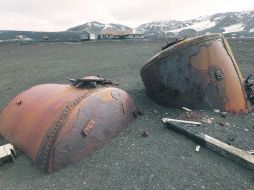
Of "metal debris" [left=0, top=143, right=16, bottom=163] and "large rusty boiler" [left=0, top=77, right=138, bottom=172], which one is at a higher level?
"large rusty boiler" [left=0, top=77, right=138, bottom=172]

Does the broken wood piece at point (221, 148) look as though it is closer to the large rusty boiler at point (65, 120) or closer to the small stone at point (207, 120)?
the small stone at point (207, 120)

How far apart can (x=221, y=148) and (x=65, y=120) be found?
8.69 feet

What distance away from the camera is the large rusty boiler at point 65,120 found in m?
4.80

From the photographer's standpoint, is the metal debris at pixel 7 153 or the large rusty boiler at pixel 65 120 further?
the metal debris at pixel 7 153

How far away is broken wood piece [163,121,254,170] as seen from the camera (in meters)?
4.85

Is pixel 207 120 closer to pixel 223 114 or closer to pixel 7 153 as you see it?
pixel 223 114

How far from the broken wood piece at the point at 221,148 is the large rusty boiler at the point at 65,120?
1.23 m

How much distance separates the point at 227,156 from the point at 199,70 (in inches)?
88.2

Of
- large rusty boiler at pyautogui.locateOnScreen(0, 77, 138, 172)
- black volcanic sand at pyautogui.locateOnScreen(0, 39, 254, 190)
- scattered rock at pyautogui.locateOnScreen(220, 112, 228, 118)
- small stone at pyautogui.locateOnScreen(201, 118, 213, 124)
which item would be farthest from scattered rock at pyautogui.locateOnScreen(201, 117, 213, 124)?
large rusty boiler at pyautogui.locateOnScreen(0, 77, 138, 172)

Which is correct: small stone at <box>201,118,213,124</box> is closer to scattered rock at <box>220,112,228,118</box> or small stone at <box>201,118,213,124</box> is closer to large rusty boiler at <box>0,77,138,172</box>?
scattered rock at <box>220,112,228,118</box>

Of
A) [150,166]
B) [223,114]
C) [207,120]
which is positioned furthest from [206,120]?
[150,166]

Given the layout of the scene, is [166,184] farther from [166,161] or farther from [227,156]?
[227,156]

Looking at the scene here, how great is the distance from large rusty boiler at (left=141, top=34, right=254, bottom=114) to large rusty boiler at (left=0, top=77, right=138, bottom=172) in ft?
4.04

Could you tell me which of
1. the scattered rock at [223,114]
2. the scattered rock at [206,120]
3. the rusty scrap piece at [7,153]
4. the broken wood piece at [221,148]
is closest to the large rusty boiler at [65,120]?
the rusty scrap piece at [7,153]
